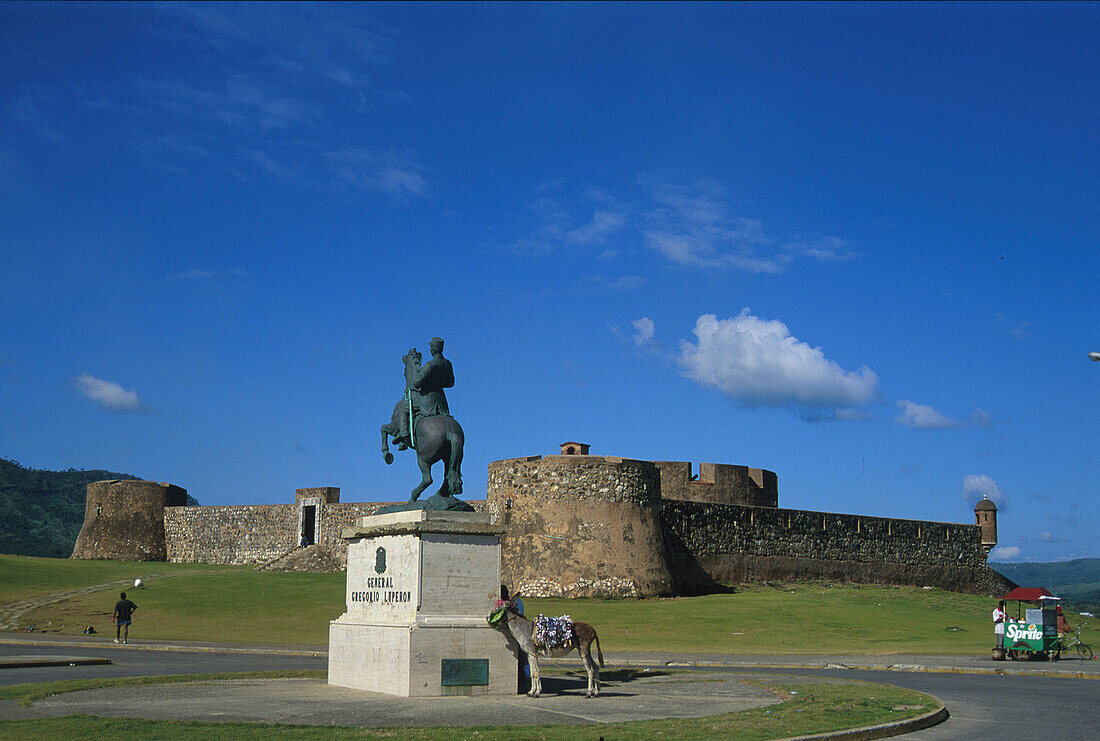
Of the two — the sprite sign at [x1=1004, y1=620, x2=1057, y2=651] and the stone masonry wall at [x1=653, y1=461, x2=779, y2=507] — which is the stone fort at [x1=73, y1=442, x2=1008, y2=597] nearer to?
the stone masonry wall at [x1=653, y1=461, x2=779, y2=507]

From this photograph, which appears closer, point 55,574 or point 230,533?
point 55,574

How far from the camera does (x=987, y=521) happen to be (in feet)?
178

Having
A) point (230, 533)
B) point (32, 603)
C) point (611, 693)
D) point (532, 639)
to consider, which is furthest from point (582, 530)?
point (230, 533)

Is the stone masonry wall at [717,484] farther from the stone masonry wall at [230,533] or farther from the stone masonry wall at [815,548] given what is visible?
the stone masonry wall at [230,533]

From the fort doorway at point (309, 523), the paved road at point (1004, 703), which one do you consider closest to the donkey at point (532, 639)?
the paved road at point (1004, 703)

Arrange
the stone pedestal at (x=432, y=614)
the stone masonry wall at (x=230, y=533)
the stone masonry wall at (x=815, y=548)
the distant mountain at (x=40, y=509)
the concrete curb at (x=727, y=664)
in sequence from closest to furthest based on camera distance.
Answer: the stone pedestal at (x=432, y=614), the concrete curb at (x=727, y=664), the stone masonry wall at (x=815, y=548), the stone masonry wall at (x=230, y=533), the distant mountain at (x=40, y=509)

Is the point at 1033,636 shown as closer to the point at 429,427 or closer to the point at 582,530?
the point at 429,427

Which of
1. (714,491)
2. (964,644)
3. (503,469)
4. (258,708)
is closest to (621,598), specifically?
(503,469)

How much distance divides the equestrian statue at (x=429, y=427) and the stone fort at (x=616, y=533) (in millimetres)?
6973

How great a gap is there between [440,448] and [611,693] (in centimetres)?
394

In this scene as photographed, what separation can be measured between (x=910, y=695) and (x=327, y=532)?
3894 centimetres

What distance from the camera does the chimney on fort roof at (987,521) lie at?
176 ft

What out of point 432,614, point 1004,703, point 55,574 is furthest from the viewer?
point 55,574

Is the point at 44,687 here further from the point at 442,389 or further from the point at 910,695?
the point at 910,695
